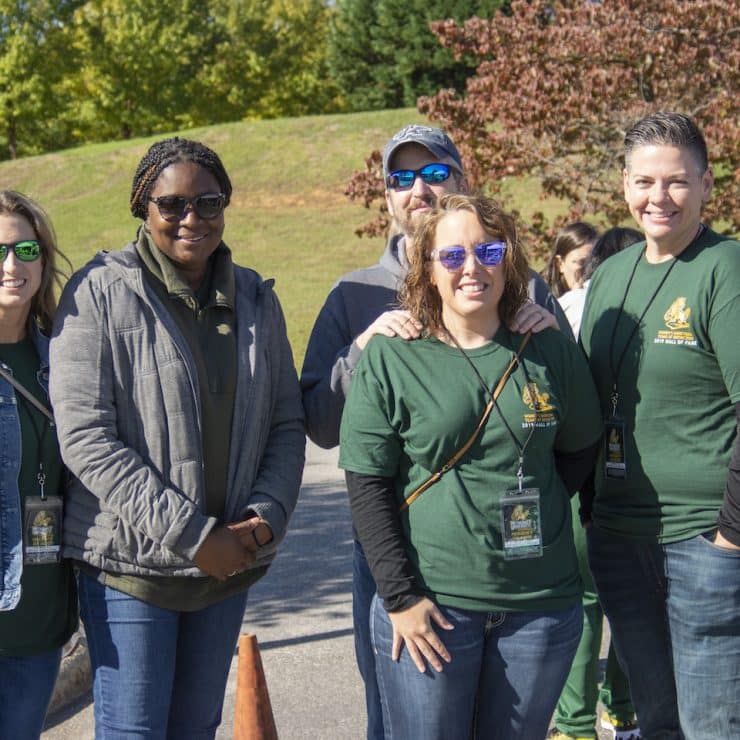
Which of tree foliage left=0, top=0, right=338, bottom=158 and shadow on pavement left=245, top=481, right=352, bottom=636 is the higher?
tree foliage left=0, top=0, right=338, bottom=158

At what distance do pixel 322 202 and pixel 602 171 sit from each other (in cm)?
2093

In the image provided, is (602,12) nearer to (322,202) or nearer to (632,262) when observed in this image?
(632,262)

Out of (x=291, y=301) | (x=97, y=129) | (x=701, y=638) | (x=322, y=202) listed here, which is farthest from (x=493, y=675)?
(x=97, y=129)

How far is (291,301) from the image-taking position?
20812mm

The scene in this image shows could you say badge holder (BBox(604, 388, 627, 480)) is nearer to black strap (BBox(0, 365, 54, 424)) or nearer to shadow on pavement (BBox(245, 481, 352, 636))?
black strap (BBox(0, 365, 54, 424))

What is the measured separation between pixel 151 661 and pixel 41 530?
50 cm

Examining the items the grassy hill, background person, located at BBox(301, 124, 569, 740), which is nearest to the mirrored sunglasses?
background person, located at BBox(301, 124, 569, 740)

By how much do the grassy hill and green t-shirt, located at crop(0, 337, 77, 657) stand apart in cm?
1427

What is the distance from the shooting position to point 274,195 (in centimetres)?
3272

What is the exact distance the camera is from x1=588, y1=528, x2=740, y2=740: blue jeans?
3.03 m

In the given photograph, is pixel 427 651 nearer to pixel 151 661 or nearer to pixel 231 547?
pixel 231 547

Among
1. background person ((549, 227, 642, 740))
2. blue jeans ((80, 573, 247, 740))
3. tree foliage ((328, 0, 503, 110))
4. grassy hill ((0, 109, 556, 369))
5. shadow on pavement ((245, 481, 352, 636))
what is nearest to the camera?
blue jeans ((80, 573, 247, 740))

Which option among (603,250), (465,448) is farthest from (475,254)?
(603,250)

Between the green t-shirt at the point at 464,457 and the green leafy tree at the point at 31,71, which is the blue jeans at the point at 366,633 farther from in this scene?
the green leafy tree at the point at 31,71
